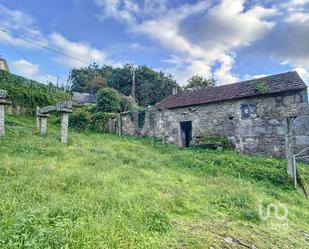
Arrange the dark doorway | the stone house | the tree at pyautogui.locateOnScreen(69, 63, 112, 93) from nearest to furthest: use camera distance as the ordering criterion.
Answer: the stone house, the dark doorway, the tree at pyautogui.locateOnScreen(69, 63, 112, 93)

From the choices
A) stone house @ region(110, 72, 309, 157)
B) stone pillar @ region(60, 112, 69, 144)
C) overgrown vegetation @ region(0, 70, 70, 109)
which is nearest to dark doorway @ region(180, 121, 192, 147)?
stone house @ region(110, 72, 309, 157)

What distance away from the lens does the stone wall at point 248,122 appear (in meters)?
14.6

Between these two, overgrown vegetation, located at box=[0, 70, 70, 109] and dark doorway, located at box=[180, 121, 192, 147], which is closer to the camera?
dark doorway, located at box=[180, 121, 192, 147]

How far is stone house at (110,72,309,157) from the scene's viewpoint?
14.5m

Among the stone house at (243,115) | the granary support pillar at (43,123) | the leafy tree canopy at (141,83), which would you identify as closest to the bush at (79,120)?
the stone house at (243,115)

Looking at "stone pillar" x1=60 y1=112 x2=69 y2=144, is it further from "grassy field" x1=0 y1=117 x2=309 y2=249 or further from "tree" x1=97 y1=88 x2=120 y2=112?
"tree" x1=97 y1=88 x2=120 y2=112

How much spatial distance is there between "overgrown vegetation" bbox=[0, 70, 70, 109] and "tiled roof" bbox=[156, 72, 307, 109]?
868cm

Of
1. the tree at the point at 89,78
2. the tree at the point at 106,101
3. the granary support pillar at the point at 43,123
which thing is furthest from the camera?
the tree at the point at 89,78

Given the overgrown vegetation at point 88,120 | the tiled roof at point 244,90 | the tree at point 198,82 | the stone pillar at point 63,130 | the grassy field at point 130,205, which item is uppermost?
the tree at point 198,82

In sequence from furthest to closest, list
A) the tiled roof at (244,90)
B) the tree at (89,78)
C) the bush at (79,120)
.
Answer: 1. the tree at (89,78)
2. the bush at (79,120)
3. the tiled roof at (244,90)

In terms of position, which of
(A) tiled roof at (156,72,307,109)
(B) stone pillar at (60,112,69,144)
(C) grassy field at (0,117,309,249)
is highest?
(A) tiled roof at (156,72,307,109)

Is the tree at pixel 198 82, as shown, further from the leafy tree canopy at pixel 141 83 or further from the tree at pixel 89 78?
the tree at pixel 89 78

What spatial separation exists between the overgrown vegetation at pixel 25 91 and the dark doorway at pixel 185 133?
10.4 meters

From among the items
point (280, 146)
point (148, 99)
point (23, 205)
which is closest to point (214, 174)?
point (280, 146)
